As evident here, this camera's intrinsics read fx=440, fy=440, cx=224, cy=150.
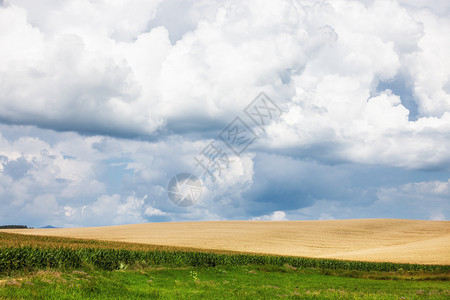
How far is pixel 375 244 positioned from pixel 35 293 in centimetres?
8517

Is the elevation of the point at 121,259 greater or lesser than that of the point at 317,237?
lesser

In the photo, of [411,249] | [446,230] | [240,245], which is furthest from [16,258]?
[446,230]

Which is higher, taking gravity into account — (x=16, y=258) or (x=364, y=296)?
(x=16, y=258)

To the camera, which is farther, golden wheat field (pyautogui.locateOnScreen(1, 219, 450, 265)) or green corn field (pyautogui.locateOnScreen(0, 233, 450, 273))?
golden wheat field (pyautogui.locateOnScreen(1, 219, 450, 265))

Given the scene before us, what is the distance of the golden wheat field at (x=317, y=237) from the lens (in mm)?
75750

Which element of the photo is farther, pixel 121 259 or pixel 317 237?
pixel 317 237

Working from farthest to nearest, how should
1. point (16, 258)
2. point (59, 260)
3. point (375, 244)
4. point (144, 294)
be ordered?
point (375, 244) < point (59, 260) < point (16, 258) < point (144, 294)

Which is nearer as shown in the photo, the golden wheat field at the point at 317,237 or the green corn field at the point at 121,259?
the green corn field at the point at 121,259

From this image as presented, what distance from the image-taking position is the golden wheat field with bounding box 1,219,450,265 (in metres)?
75.8

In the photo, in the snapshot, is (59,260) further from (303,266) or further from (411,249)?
(411,249)

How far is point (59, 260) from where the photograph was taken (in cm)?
3148

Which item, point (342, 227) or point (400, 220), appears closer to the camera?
point (342, 227)

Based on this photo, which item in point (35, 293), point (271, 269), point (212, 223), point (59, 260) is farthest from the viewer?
point (212, 223)

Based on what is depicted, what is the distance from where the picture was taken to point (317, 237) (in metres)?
99.6
